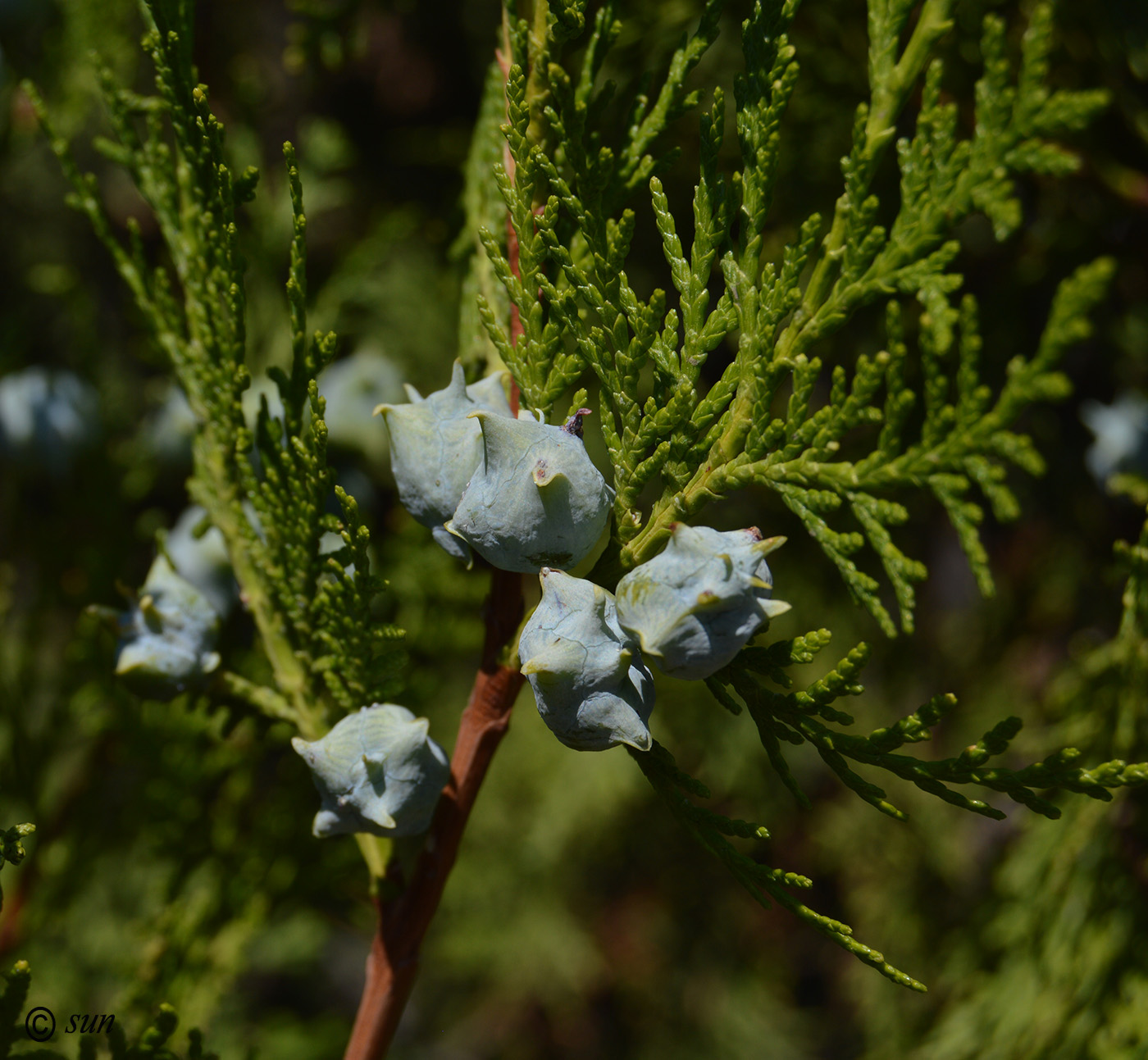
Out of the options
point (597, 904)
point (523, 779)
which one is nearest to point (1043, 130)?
point (523, 779)

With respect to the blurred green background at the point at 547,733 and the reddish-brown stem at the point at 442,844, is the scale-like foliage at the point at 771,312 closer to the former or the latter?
the reddish-brown stem at the point at 442,844

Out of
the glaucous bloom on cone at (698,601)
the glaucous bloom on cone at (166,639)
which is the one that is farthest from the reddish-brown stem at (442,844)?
the glaucous bloom on cone at (166,639)

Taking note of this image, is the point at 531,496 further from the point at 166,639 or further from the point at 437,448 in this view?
the point at 166,639

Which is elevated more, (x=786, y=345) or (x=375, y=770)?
(x=786, y=345)

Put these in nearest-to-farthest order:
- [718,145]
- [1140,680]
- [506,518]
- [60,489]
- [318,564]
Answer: [506,518] → [718,145] → [318,564] → [1140,680] → [60,489]

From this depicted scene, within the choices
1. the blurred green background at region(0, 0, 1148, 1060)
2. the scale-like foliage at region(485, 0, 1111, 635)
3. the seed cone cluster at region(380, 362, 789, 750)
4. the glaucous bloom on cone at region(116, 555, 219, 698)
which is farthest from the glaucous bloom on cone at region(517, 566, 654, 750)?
the blurred green background at region(0, 0, 1148, 1060)

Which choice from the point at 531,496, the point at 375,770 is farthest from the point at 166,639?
the point at 531,496

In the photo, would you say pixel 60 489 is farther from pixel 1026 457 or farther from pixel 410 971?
pixel 1026 457
